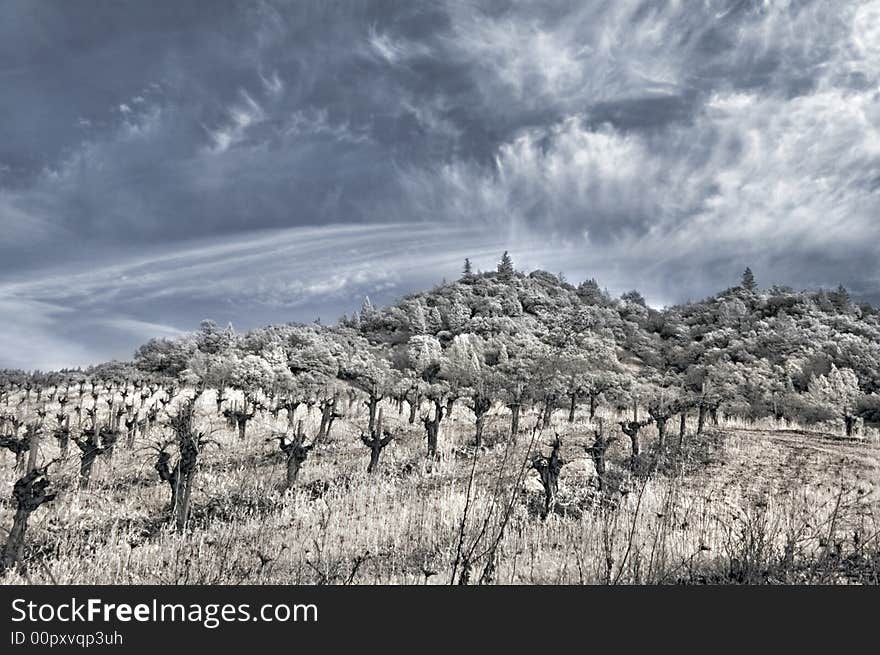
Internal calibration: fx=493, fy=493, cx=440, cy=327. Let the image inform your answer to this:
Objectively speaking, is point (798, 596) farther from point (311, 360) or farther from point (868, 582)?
point (311, 360)

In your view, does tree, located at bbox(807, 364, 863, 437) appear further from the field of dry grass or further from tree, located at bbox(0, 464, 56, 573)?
tree, located at bbox(0, 464, 56, 573)

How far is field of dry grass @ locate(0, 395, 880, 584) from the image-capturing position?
6.98m

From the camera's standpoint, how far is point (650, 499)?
515 inches

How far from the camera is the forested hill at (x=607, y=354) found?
1988 inches

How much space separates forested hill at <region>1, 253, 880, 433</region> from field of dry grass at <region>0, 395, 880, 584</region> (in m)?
11.1

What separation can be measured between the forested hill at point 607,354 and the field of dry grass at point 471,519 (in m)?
11.1

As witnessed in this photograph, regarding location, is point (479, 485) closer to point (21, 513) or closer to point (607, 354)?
point (21, 513)

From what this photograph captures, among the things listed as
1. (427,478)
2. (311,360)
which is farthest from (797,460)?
(311,360)

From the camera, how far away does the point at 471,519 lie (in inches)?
440

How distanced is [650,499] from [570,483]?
4.04m

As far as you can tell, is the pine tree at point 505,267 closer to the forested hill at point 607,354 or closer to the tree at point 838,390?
the forested hill at point 607,354

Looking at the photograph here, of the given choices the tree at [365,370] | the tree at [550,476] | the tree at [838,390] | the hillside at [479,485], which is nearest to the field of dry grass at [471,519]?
the hillside at [479,485]

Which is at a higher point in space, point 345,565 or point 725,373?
point 725,373

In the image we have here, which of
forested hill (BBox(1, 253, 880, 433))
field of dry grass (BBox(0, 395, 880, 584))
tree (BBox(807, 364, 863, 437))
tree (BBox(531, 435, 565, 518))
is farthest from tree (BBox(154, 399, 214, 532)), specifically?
tree (BBox(807, 364, 863, 437))
